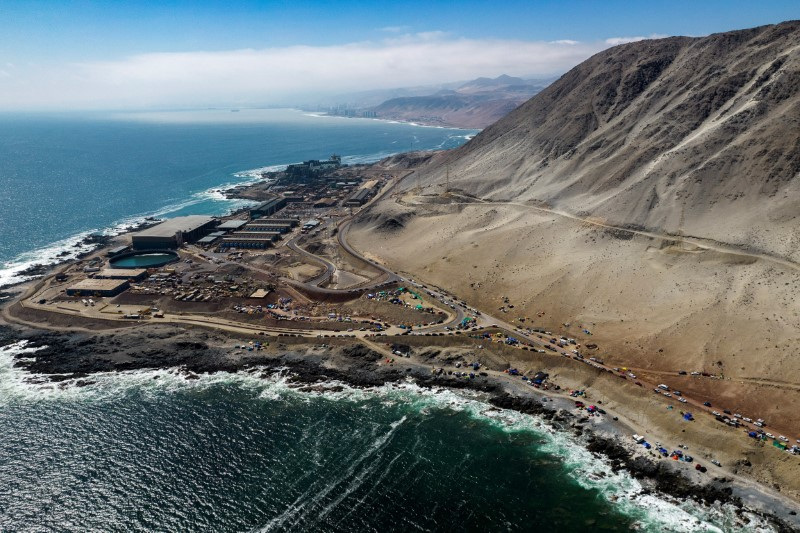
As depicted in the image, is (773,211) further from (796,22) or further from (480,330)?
(796,22)

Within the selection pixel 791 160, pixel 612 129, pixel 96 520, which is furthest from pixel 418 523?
pixel 612 129

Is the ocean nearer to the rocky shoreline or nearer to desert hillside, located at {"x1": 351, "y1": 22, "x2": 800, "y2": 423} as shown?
the rocky shoreline

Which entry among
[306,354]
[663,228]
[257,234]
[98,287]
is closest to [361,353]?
[306,354]

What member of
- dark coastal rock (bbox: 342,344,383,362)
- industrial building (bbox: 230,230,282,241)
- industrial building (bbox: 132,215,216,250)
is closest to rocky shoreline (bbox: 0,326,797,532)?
dark coastal rock (bbox: 342,344,383,362)

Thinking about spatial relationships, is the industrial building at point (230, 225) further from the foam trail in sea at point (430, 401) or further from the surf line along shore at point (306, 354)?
the foam trail in sea at point (430, 401)

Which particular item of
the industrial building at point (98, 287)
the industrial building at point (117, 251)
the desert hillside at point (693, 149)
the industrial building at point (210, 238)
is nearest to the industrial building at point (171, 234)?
the industrial building at point (117, 251)

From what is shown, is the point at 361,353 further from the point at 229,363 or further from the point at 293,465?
the point at 293,465
